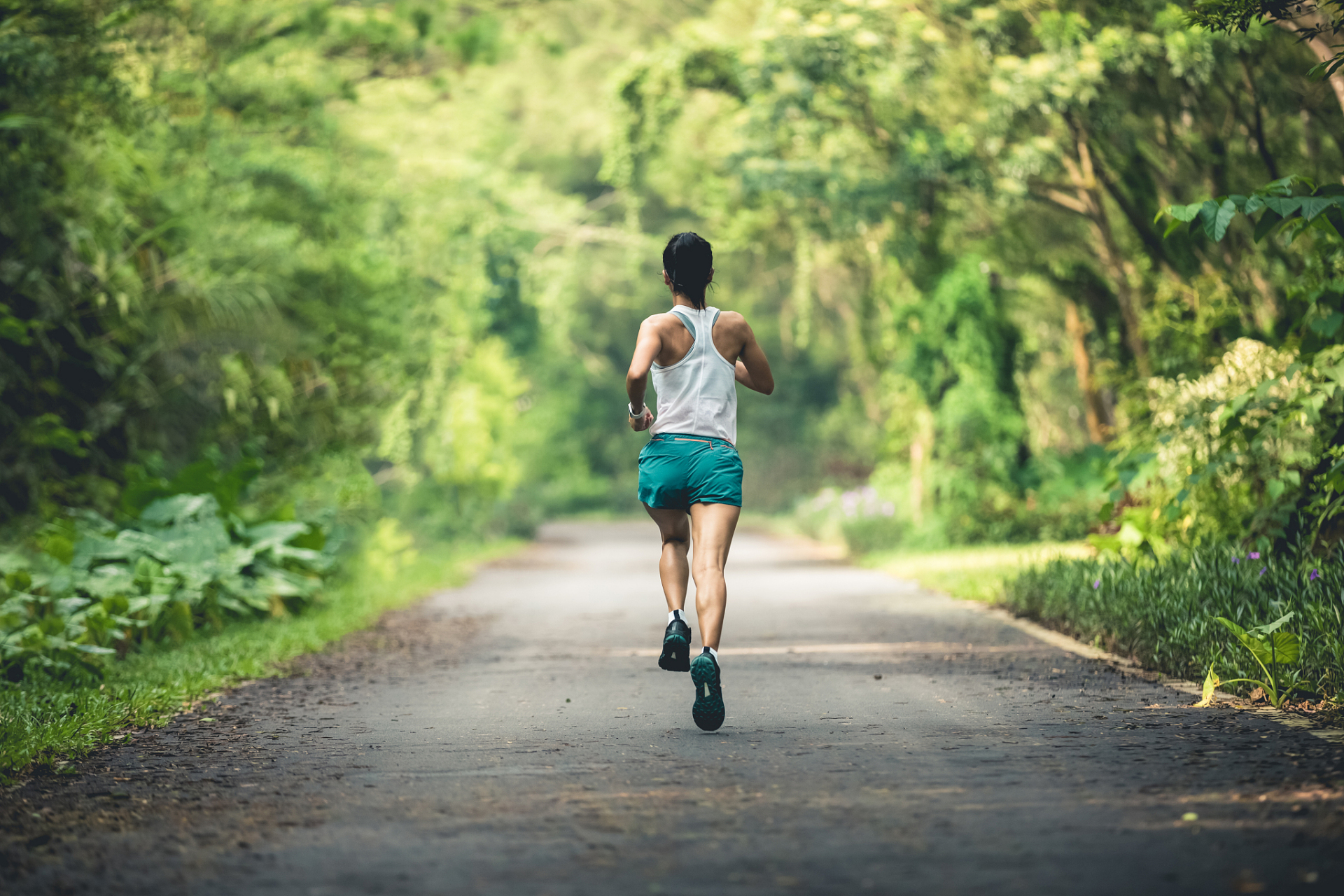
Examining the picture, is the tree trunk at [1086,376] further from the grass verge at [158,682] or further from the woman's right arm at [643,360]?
the woman's right arm at [643,360]

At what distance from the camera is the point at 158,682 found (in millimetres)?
8320

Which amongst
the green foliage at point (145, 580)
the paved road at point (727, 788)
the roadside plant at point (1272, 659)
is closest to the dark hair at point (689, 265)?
the paved road at point (727, 788)

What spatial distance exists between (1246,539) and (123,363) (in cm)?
1033

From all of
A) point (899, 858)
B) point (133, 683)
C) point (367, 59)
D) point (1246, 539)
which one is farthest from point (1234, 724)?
point (367, 59)

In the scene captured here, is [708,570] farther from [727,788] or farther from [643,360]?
[727,788]

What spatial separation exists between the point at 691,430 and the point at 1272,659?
309 cm

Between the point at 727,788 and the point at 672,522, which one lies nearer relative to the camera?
the point at 727,788

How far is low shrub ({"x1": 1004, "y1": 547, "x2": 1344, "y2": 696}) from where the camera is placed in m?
7.10

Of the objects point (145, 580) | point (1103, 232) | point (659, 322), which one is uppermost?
point (1103, 232)

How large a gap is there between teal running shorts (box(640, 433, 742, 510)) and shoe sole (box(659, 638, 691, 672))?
0.68 meters

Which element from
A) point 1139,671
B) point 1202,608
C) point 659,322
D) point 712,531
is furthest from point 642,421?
point 1202,608

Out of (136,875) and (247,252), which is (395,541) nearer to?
(247,252)

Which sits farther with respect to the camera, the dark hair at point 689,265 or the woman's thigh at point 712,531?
the dark hair at point 689,265

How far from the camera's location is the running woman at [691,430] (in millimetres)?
6605
